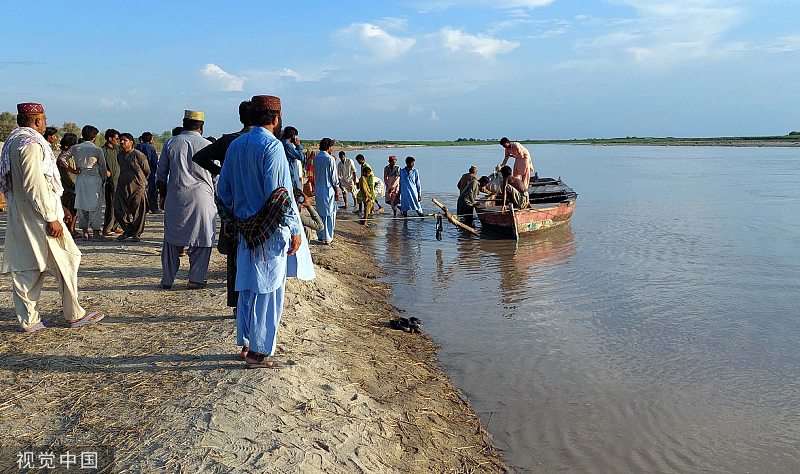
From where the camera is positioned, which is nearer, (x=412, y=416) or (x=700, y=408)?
(x=412, y=416)

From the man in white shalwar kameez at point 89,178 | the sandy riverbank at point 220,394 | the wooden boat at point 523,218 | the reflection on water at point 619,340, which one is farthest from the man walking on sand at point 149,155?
the wooden boat at point 523,218

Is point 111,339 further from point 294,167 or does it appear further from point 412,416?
point 294,167

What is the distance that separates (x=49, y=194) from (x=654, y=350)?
566 cm

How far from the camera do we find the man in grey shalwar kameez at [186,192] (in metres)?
5.99

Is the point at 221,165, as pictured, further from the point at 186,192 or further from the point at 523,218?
the point at 523,218

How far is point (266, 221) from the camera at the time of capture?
3889 mm

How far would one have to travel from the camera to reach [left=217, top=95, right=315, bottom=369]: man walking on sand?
387 centimetres

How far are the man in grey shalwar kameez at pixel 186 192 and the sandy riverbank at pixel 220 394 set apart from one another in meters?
0.57

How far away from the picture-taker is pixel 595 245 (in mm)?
13039

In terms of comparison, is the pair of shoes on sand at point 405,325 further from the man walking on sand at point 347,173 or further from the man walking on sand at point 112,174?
the man walking on sand at point 347,173

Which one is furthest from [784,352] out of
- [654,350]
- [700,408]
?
[700,408]

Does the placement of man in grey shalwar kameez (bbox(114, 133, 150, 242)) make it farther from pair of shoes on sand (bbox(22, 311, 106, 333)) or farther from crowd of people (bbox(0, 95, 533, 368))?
pair of shoes on sand (bbox(22, 311, 106, 333))

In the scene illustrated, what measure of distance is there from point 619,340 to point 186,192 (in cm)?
470

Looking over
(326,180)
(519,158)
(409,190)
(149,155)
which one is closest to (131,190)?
(149,155)
